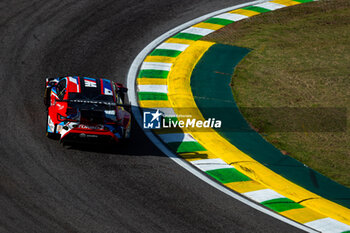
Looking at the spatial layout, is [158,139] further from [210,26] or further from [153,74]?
[210,26]

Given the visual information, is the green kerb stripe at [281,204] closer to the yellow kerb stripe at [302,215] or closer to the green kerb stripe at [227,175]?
the yellow kerb stripe at [302,215]

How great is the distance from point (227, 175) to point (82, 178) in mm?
3595

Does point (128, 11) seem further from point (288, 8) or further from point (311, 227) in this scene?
point (311, 227)

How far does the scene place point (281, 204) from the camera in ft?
42.7

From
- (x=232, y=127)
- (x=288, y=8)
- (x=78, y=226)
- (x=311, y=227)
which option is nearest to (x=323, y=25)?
(x=288, y=8)

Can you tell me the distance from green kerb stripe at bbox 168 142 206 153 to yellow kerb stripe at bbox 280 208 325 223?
10.4 ft

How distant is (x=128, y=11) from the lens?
23453mm

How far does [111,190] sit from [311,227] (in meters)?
4.45

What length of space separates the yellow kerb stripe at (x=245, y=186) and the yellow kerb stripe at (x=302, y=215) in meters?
1.09

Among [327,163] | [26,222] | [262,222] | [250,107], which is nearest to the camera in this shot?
[26,222]

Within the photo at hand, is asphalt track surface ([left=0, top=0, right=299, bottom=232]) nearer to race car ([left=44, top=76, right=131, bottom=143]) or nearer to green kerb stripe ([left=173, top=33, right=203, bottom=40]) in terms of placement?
race car ([left=44, top=76, right=131, bottom=143])

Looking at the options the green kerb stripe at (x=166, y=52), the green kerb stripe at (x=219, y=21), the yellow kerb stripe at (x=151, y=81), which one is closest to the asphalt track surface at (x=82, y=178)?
the yellow kerb stripe at (x=151, y=81)

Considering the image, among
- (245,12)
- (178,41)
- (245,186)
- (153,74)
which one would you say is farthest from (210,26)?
(245,186)

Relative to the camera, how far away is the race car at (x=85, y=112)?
44.2 ft
